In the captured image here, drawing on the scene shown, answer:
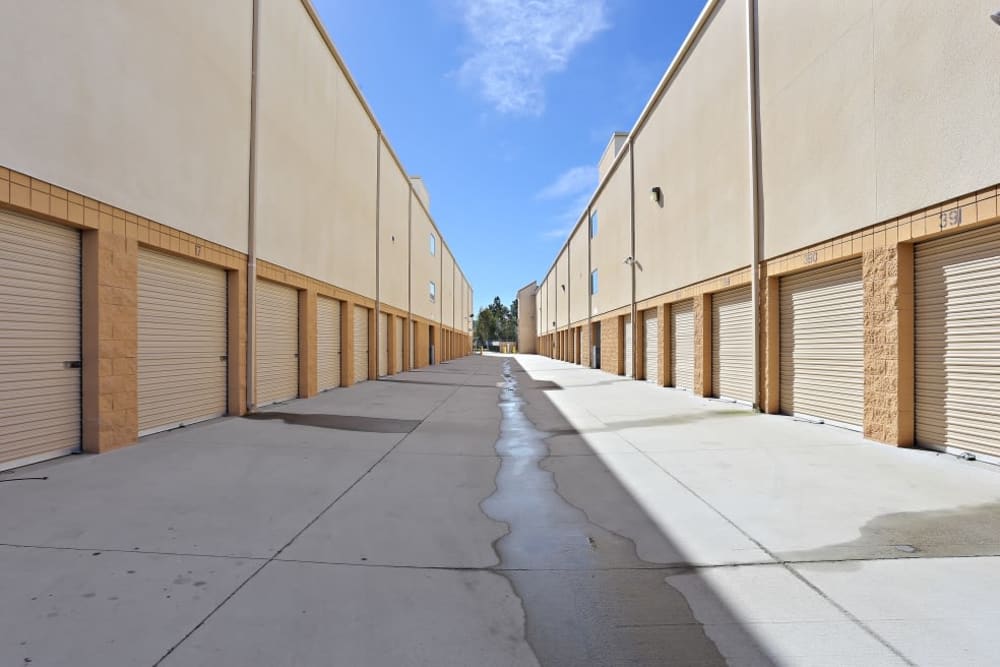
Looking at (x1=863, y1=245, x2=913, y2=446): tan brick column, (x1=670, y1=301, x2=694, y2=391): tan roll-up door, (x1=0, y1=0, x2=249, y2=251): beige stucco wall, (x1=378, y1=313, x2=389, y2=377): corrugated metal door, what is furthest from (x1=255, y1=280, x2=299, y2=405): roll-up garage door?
(x1=863, y1=245, x2=913, y2=446): tan brick column

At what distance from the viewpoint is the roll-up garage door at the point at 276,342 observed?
35.3 feet

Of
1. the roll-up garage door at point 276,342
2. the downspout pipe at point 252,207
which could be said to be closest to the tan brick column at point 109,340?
the downspout pipe at point 252,207

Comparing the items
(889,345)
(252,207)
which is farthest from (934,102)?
(252,207)

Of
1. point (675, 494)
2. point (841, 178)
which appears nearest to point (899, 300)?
point (841, 178)

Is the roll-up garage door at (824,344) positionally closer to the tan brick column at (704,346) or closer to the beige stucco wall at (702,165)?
the beige stucco wall at (702,165)

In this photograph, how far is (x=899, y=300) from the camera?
6.89 meters

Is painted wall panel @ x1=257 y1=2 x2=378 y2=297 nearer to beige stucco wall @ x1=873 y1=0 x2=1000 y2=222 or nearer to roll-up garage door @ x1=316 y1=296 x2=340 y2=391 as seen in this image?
roll-up garage door @ x1=316 y1=296 x2=340 y2=391

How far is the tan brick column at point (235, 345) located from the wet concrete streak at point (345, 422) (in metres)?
0.38

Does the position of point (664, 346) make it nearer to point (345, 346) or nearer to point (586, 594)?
point (345, 346)

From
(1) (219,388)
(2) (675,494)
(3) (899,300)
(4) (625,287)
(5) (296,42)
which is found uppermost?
(5) (296,42)

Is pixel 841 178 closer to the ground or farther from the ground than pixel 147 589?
farther from the ground

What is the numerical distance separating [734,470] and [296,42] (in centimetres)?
1284

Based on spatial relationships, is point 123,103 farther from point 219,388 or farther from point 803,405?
point 803,405

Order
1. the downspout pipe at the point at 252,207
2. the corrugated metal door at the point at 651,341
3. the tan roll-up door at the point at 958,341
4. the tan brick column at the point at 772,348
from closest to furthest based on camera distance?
the tan roll-up door at the point at 958,341
the downspout pipe at the point at 252,207
the tan brick column at the point at 772,348
the corrugated metal door at the point at 651,341
